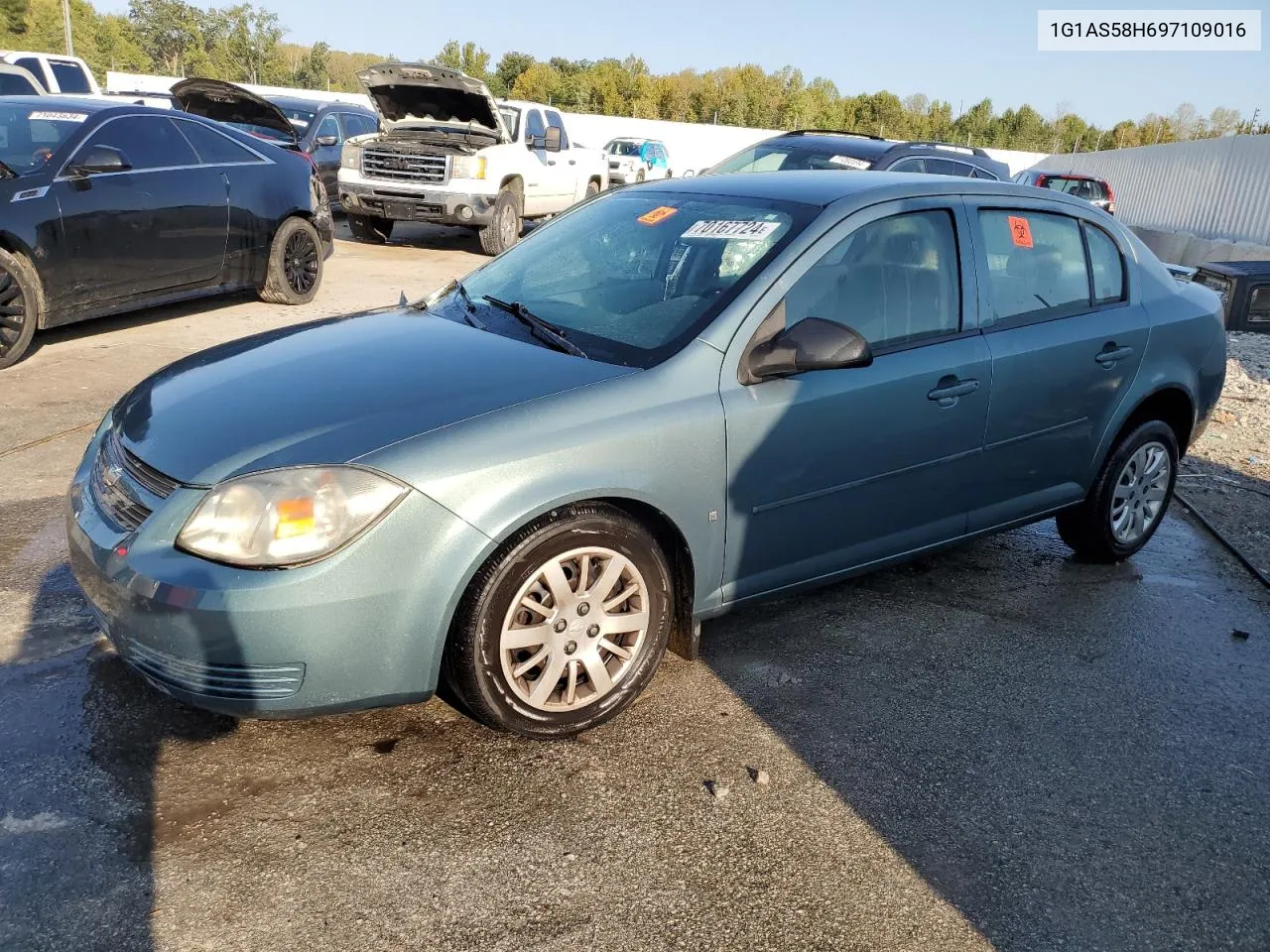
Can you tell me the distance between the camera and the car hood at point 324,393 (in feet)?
8.96

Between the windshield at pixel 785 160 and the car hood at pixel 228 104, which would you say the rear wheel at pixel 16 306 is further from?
the car hood at pixel 228 104

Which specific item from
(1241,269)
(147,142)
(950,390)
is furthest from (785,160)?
(950,390)

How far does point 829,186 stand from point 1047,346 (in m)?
1.07

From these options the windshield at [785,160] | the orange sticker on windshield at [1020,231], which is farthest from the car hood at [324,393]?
the windshield at [785,160]

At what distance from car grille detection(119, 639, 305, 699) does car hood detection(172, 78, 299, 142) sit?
11.8m

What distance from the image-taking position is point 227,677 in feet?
8.48

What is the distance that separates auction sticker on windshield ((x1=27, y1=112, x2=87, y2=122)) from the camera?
7.18 metres

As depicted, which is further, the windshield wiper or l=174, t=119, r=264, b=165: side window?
l=174, t=119, r=264, b=165: side window

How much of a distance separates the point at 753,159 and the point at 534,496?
754 cm

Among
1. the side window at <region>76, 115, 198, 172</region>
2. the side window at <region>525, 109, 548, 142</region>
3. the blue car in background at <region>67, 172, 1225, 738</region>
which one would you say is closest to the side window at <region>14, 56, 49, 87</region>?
the side window at <region>525, 109, 548, 142</region>

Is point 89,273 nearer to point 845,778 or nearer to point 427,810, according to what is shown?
point 427,810

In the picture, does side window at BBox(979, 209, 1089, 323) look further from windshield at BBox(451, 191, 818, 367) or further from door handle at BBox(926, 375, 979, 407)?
windshield at BBox(451, 191, 818, 367)

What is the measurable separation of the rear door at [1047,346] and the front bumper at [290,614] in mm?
2236

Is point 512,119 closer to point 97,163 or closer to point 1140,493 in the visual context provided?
point 97,163
